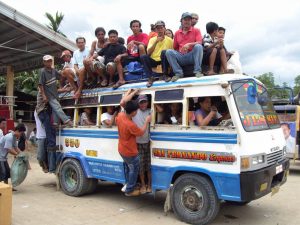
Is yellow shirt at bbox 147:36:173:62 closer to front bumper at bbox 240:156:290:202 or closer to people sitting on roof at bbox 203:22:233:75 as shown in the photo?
people sitting on roof at bbox 203:22:233:75

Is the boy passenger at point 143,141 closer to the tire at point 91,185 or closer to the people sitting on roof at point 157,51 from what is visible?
the people sitting on roof at point 157,51

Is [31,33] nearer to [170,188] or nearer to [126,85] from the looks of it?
[126,85]

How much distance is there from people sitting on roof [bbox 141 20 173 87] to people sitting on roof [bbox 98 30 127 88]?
679 mm

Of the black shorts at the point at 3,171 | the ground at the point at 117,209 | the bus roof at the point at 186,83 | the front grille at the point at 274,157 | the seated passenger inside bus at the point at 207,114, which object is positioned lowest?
the ground at the point at 117,209

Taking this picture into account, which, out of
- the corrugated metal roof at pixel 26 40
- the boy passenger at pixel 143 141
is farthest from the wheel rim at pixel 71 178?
the corrugated metal roof at pixel 26 40

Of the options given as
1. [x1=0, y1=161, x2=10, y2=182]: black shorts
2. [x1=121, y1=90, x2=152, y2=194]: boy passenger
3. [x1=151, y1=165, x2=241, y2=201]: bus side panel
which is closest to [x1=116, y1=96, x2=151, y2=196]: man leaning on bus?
[x1=121, y1=90, x2=152, y2=194]: boy passenger

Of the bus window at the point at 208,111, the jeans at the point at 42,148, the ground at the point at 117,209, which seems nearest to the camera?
the bus window at the point at 208,111

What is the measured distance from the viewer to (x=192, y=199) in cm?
584

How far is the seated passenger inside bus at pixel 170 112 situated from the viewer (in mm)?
6266

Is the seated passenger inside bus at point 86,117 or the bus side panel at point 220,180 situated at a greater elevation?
the seated passenger inside bus at point 86,117

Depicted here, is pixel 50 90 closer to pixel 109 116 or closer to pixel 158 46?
pixel 109 116

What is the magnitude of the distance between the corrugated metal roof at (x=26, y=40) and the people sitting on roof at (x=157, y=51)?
26.2ft

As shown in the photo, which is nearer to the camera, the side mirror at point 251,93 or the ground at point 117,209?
the side mirror at point 251,93

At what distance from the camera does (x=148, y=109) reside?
262 inches
